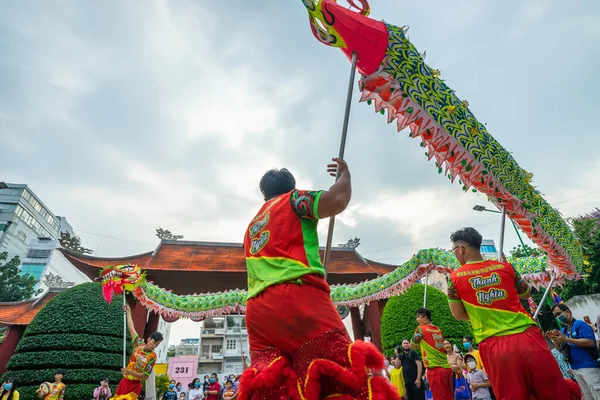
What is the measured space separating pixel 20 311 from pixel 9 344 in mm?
2121

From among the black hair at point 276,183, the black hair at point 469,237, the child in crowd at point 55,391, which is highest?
the black hair at point 276,183

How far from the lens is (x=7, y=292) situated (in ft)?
101

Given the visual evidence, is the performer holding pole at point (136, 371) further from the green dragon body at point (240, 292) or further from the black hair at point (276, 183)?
the black hair at point (276, 183)

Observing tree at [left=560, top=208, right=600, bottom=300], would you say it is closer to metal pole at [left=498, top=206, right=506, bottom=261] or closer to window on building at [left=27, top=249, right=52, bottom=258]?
metal pole at [left=498, top=206, right=506, bottom=261]

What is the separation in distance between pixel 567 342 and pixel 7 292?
4159 cm

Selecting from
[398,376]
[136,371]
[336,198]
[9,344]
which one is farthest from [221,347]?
[336,198]

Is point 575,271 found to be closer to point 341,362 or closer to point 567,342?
point 567,342

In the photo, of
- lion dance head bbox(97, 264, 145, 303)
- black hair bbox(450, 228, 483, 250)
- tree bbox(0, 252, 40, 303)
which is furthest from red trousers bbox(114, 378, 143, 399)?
tree bbox(0, 252, 40, 303)

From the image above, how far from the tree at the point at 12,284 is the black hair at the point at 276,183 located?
130 feet

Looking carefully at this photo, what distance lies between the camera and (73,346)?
8.41m

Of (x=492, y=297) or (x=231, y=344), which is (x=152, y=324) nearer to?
(x=492, y=297)

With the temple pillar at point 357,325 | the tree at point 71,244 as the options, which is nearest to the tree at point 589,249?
the temple pillar at point 357,325

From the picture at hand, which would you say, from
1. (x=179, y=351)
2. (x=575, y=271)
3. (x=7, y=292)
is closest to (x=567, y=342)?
(x=575, y=271)

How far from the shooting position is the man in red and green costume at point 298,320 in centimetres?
135
